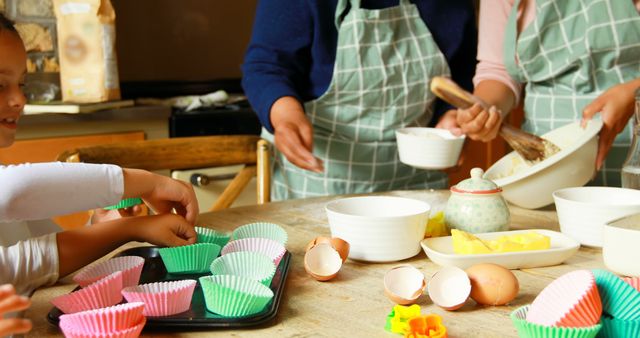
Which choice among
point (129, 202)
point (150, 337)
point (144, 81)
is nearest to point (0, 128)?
point (129, 202)

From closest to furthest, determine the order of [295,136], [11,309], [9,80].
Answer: [11,309] < [9,80] < [295,136]

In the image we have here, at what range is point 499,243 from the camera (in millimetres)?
955

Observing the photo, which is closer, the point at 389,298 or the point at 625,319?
the point at 625,319

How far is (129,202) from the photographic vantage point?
3.64ft

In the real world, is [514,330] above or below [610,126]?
below

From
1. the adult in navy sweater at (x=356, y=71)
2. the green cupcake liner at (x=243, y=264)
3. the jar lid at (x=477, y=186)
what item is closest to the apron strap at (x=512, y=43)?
the adult in navy sweater at (x=356, y=71)

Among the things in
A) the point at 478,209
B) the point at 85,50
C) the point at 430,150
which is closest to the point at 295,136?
the point at 430,150

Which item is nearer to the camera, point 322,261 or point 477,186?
point 322,261

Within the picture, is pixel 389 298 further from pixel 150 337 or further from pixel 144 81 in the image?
pixel 144 81

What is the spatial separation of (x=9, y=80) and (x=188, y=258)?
1.23ft

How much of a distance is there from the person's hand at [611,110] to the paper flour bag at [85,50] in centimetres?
158

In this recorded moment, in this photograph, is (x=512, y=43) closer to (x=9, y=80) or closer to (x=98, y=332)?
(x=9, y=80)

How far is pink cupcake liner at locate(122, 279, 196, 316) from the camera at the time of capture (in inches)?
28.5

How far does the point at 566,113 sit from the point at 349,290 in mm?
887
